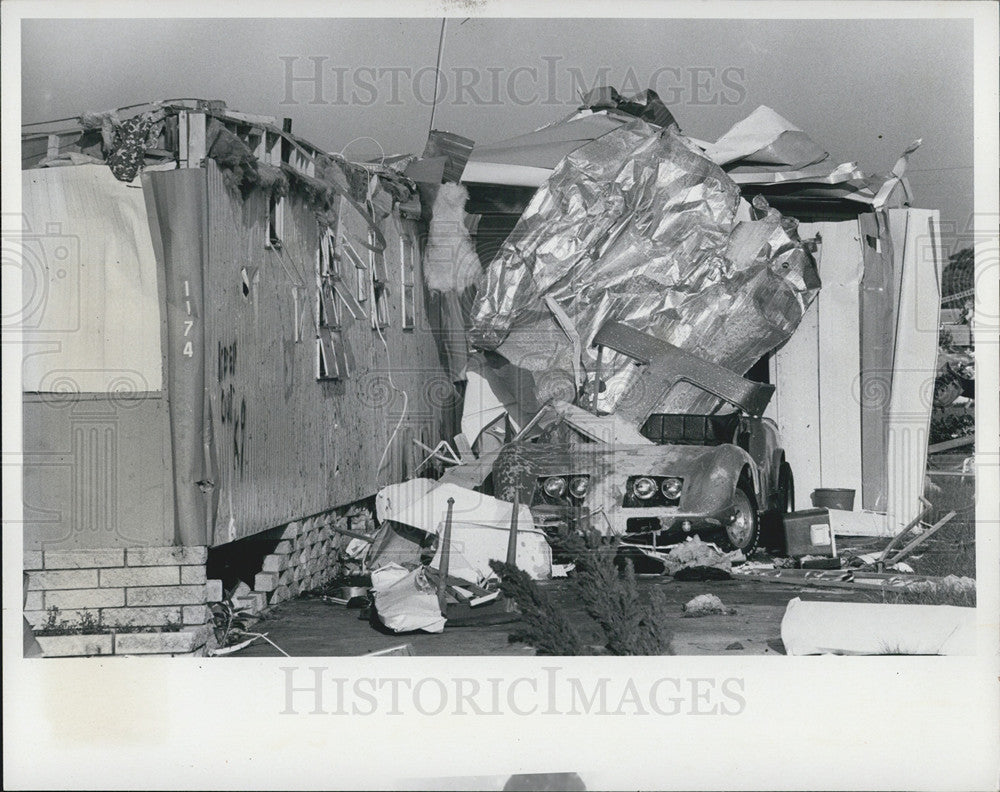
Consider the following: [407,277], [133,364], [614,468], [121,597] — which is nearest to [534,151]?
[407,277]

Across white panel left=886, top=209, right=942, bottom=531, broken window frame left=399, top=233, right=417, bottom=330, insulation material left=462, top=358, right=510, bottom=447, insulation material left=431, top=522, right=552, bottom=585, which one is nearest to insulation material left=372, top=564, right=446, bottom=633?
insulation material left=431, top=522, right=552, bottom=585

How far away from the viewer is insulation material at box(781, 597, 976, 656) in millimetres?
5785

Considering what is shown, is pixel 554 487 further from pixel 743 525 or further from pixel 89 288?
pixel 89 288

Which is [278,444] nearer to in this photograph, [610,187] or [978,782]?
[610,187]

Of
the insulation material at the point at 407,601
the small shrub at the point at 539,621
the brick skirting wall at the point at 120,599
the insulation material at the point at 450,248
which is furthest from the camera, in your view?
the insulation material at the point at 450,248

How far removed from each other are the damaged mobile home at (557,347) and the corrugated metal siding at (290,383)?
0.02m

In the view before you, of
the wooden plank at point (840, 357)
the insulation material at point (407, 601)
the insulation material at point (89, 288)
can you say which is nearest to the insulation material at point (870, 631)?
the wooden plank at point (840, 357)

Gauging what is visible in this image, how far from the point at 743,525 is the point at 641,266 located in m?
1.83

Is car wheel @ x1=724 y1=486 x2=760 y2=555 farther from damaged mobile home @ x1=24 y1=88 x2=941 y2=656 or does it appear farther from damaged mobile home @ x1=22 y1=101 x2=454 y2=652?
damaged mobile home @ x1=22 y1=101 x2=454 y2=652

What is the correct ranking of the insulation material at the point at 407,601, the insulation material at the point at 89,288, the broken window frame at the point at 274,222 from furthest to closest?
the broken window frame at the point at 274,222, the insulation material at the point at 407,601, the insulation material at the point at 89,288

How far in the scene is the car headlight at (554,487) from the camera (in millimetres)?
6879

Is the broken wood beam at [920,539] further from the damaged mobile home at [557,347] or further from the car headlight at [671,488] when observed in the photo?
the car headlight at [671,488]

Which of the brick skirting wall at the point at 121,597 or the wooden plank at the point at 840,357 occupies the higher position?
the wooden plank at the point at 840,357

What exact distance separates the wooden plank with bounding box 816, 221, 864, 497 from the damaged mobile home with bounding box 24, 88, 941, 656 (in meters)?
0.02
